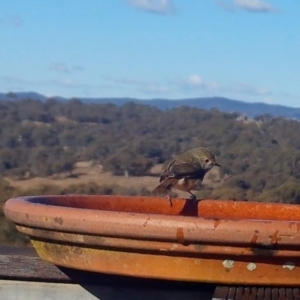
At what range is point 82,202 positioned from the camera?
2490mm

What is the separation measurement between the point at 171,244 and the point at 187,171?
3.57ft

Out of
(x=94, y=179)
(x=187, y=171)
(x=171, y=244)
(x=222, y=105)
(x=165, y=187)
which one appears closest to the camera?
(x=171, y=244)

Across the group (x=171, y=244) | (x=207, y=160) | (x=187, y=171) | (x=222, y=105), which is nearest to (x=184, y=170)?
(x=187, y=171)

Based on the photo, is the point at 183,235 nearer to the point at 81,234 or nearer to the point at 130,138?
the point at 81,234

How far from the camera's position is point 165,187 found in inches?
109

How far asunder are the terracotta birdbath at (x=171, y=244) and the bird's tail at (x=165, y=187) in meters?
0.69

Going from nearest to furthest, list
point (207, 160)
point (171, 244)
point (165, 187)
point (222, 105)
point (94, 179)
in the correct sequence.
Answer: point (171, 244) → point (165, 187) → point (207, 160) → point (94, 179) → point (222, 105)

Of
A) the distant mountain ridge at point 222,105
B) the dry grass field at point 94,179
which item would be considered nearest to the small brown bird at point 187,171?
the dry grass field at point 94,179

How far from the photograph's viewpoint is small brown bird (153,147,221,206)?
2.85m

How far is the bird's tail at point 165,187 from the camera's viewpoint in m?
2.74

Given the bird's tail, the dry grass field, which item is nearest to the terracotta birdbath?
the bird's tail

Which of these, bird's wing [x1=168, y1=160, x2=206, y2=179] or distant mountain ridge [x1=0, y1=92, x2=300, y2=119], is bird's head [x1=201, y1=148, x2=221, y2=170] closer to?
bird's wing [x1=168, y1=160, x2=206, y2=179]

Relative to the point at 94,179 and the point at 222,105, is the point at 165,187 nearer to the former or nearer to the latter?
the point at 94,179

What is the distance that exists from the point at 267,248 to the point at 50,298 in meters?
0.81
